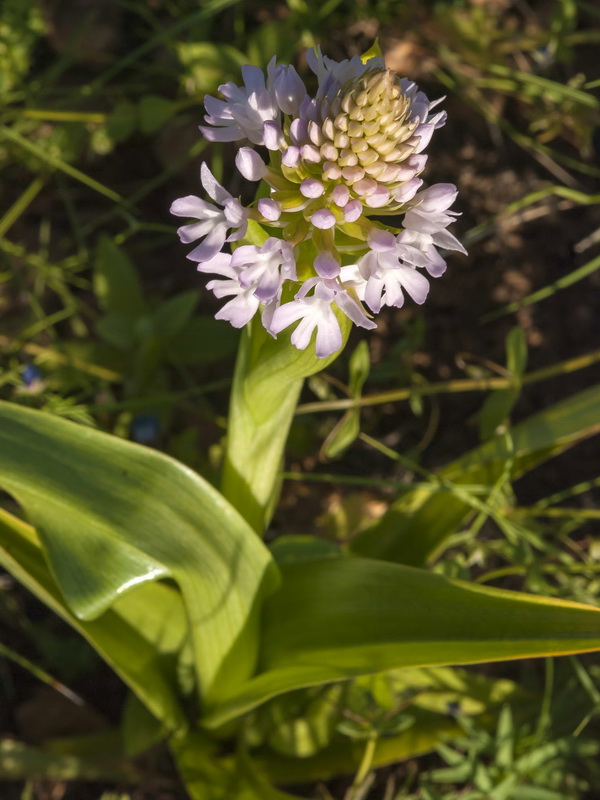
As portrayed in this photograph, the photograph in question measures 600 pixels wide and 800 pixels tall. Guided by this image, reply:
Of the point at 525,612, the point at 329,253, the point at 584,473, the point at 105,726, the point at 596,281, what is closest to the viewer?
the point at 329,253

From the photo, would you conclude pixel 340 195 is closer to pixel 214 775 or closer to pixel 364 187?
pixel 364 187

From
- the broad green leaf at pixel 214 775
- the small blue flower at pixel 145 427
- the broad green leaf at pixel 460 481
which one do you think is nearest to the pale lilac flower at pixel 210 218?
the broad green leaf at pixel 460 481

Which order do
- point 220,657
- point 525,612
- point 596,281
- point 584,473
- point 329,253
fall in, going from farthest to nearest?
point 596,281 < point 584,473 < point 220,657 < point 525,612 < point 329,253

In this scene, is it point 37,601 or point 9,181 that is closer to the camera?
point 37,601

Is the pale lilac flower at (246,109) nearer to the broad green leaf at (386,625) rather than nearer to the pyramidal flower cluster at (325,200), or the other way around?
the pyramidal flower cluster at (325,200)

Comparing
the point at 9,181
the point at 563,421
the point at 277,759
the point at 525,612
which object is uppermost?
the point at 9,181

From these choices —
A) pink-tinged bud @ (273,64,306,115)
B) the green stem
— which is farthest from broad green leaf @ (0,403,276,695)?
pink-tinged bud @ (273,64,306,115)

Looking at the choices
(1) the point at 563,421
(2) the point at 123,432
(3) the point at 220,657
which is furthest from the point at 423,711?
(2) the point at 123,432

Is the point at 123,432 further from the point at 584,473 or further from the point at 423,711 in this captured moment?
the point at 584,473
